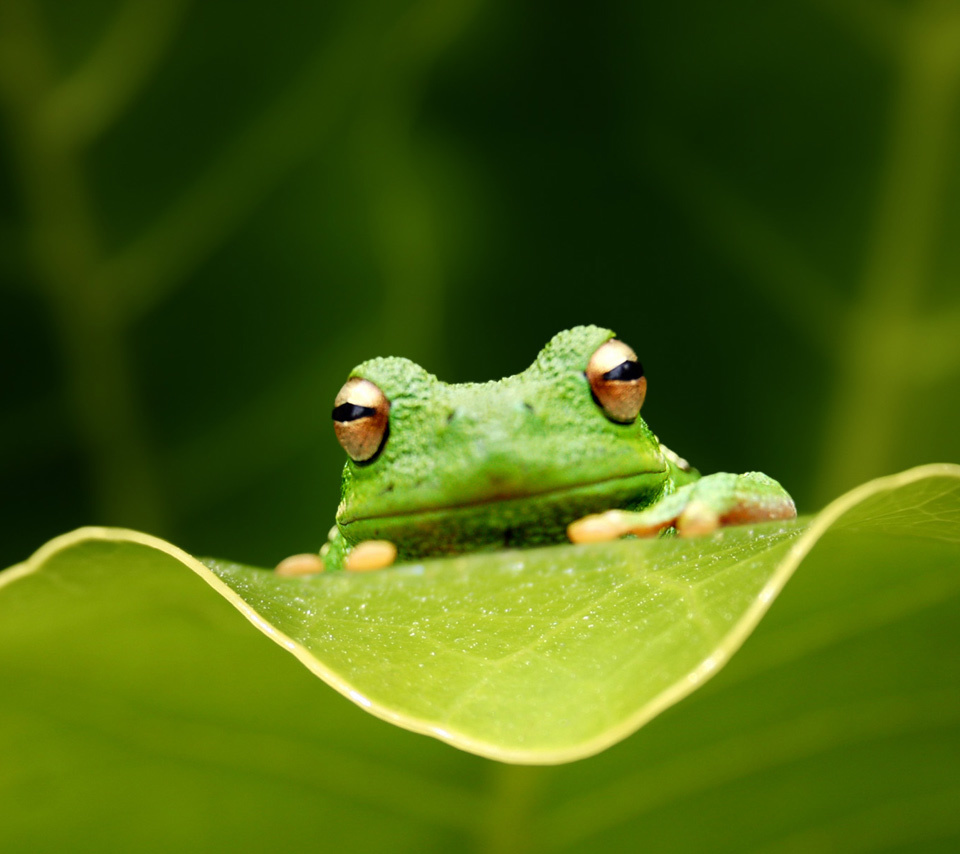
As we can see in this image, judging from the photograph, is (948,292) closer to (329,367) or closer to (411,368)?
(411,368)

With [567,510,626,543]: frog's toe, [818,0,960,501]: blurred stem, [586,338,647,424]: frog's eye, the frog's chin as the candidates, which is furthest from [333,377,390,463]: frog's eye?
[818,0,960,501]: blurred stem

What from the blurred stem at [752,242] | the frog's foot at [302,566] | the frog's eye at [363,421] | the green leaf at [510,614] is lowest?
the frog's foot at [302,566]

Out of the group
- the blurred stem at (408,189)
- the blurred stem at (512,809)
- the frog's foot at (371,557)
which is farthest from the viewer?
the blurred stem at (408,189)

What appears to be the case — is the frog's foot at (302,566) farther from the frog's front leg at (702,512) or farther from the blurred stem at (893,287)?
the blurred stem at (893,287)

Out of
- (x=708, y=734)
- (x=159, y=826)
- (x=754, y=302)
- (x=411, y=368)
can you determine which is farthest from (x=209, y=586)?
(x=754, y=302)

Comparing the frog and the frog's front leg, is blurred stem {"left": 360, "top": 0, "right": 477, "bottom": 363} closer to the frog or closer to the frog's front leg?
the frog

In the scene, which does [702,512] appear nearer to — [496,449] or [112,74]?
[496,449]

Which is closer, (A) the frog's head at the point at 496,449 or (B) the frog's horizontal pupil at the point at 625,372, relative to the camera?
(A) the frog's head at the point at 496,449

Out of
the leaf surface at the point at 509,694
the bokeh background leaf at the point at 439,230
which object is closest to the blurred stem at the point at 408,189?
the bokeh background leaf at the point at 439,230
